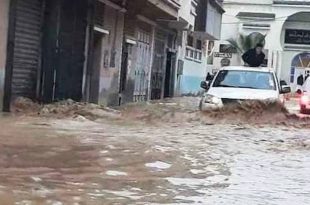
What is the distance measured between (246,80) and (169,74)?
1712cm

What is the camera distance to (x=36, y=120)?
13867mm

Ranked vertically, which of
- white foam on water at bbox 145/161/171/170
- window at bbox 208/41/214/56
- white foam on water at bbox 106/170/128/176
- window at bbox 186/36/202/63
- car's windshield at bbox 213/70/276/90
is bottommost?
white foam on water at bbox 106/170/128/176

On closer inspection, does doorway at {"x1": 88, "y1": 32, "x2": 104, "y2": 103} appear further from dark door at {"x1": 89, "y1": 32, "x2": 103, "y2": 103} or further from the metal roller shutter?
the metal roller shutter

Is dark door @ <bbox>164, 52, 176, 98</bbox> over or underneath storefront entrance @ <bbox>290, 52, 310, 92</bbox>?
underneath

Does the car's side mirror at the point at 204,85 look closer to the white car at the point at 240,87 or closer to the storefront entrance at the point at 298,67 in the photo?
the white car at the point at 240,87

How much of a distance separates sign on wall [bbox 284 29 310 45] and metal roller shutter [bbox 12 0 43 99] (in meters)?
43.2

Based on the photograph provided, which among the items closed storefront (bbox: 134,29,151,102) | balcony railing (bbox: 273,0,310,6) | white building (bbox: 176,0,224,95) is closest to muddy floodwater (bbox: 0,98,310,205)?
closed storefront (bbox: 134,29,151,102)

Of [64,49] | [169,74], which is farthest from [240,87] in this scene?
[169,74]

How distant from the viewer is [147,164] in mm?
9078

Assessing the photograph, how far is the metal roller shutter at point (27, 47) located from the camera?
15.8 metres

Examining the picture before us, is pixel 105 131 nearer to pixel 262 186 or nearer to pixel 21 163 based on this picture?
pixel 21 163

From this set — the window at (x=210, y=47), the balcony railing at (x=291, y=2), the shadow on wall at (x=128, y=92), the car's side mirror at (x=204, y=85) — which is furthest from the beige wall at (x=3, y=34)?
the balcony railing at (x=291, y=2)

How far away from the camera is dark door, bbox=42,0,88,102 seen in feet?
57.7

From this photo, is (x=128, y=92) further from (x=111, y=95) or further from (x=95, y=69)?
(x=95, y=69)
